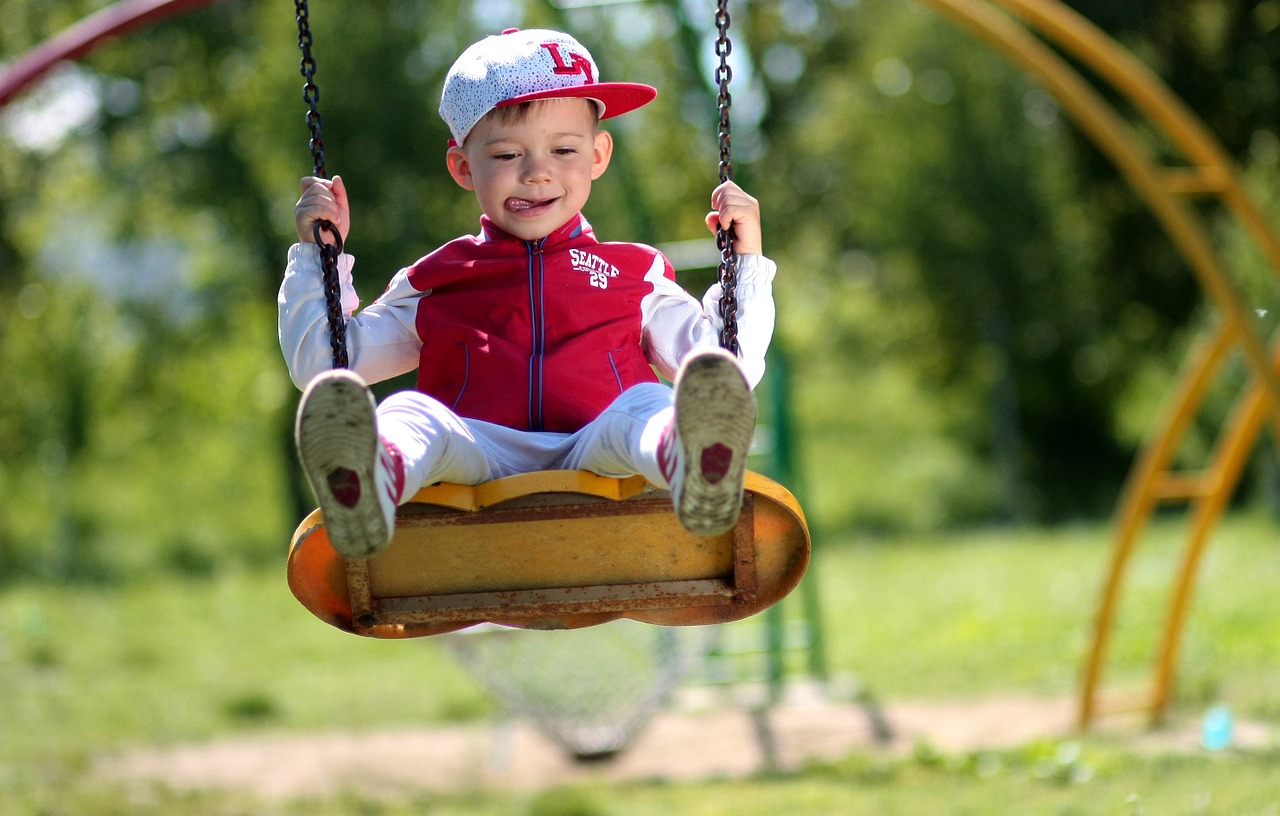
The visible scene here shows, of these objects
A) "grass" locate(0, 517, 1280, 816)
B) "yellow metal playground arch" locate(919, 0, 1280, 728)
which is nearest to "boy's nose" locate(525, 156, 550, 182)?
"yellow metal playground arch" locate(919, 0, 1280, 728)

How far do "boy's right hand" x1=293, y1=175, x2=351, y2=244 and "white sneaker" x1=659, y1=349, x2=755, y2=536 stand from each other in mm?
883

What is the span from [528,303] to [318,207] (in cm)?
47

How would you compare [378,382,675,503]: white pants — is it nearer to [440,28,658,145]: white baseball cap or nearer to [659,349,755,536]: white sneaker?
[659,349,755,536]: white sneaker

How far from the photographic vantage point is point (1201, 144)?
21.5 feet

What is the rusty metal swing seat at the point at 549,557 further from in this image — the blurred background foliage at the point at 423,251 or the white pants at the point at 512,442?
the blurred background foliage at the point at 423,251

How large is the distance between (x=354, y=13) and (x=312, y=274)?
42.7 feet

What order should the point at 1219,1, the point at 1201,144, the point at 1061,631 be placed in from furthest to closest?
the point at 1219,1, the point at 1061,631, the point at 1201,144

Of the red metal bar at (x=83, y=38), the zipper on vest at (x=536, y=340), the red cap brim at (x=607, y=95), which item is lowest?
the zipper on vest at (x=536, y=340)

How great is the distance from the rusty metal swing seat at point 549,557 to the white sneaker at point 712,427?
0.31 m

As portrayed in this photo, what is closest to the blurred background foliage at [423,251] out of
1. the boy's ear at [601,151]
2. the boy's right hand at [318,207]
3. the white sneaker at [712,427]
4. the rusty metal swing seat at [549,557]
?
the boy's ear at [601,151]

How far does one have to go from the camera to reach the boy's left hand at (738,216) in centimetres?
305

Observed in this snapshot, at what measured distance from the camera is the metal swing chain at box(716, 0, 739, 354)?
113 inches

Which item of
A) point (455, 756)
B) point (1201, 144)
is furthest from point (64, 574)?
point (1201, 144)

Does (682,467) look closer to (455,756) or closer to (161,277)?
(455,756)
